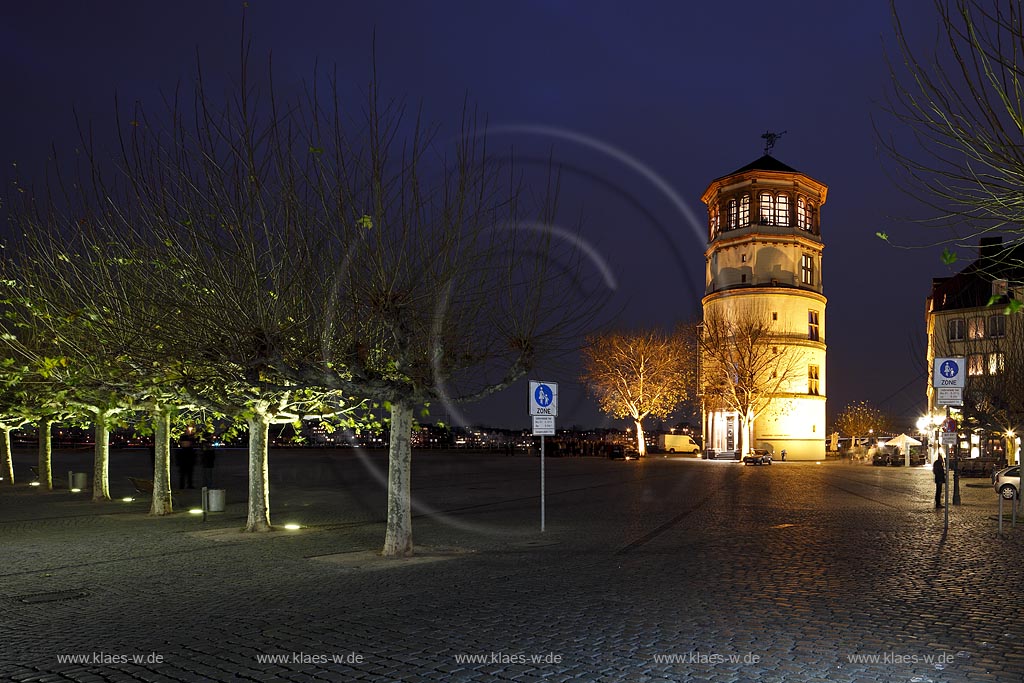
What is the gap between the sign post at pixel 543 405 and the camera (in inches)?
698

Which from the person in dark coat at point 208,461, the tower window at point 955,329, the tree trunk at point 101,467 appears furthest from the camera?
the tower window at point 955,329

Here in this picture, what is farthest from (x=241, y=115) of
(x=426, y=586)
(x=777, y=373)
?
(x=777, y=373)

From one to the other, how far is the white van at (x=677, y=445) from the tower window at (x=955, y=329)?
27.1 metres

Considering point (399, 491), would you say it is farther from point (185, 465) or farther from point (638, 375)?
point (638, 375)

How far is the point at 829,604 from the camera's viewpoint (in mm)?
10227

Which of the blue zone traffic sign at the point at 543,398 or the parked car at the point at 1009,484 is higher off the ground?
the blue zone traffic sign at the point at 543,398

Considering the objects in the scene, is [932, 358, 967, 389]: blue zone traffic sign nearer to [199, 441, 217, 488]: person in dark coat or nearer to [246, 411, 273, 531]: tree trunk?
[246, 411, 273, 531]: tree trunk

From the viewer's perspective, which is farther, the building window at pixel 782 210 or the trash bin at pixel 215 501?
the building window at pixel 782 210

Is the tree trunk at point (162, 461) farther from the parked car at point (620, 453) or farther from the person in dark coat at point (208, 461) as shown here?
the parked car at point (620, 453)

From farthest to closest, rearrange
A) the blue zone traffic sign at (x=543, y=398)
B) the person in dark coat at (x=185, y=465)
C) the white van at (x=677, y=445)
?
the white van at (x=677, y=445), the person in dark coat at (x=185, y=465), the blue zone traffic sign at (x=543, y=398)

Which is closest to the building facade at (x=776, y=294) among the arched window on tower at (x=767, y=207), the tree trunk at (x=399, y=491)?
the arched window on tower at (x=767, y=207)

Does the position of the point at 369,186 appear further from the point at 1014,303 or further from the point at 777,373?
the point at 777,373

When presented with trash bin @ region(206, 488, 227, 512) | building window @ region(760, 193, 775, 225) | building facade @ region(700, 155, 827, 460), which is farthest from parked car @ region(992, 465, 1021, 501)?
building window @ region(760, 193, 775, 225)

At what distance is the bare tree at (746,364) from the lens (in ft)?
210
